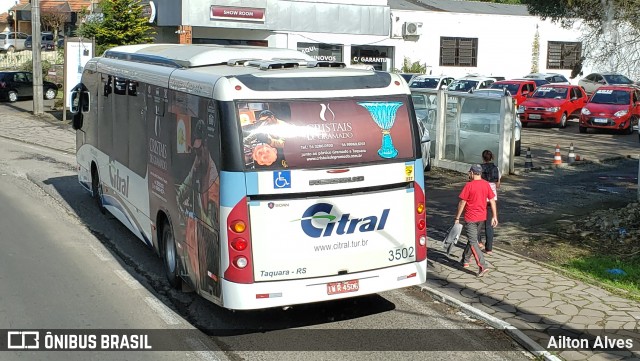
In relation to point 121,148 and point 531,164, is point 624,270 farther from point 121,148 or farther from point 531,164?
point 531,164

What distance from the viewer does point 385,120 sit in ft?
29.9

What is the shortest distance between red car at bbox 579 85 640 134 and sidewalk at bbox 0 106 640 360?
19755 mm

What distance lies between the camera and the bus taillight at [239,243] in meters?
8.36

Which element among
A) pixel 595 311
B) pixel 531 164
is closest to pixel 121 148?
pixel 595 311

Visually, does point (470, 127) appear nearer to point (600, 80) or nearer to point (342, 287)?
point (342, 287)

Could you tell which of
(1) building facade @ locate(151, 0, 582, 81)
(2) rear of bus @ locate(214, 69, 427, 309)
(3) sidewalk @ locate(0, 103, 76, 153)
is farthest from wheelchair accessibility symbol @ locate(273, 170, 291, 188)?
(1) building facade @ locate(151, 0, 582, 81)

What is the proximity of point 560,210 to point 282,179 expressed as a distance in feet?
29.7

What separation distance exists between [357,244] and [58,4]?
6354 centimetres

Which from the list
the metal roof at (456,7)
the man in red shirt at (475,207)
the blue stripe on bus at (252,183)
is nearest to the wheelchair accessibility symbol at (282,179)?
the blue stripe on bus at (252,183)

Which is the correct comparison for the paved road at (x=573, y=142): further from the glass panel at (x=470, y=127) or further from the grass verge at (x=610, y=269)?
the grass verge at (x=610, y=269)

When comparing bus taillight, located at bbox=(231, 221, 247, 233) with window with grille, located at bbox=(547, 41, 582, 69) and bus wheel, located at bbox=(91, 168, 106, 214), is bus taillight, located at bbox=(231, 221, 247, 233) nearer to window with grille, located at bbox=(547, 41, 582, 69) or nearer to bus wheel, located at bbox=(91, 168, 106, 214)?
bus wheel, located at bbox=(91, 168, 106, 214)

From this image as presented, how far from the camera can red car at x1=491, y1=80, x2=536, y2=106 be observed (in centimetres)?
3528

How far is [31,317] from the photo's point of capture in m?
9.39

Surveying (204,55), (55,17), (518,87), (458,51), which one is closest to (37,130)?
(518,87)
